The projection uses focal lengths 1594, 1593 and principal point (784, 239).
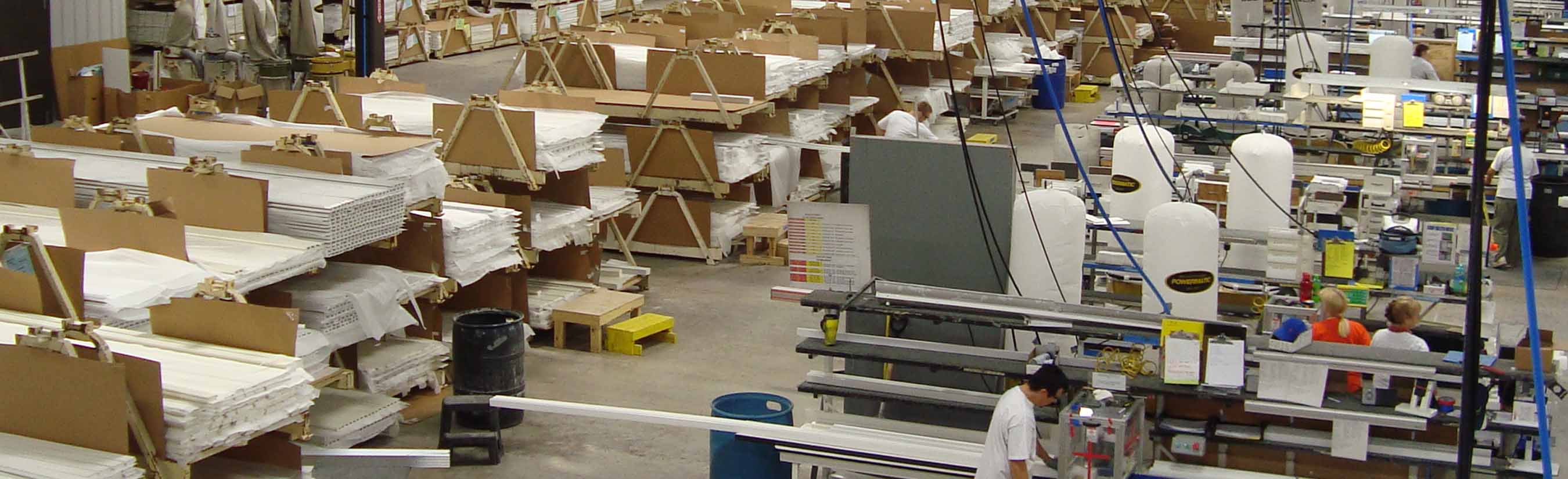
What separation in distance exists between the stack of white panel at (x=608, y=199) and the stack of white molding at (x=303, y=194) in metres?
2.97

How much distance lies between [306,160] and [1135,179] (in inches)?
197

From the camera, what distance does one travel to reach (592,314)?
10812mm

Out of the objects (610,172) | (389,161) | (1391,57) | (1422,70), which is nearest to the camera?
(389,161)

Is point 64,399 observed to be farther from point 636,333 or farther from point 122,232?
point 636,333

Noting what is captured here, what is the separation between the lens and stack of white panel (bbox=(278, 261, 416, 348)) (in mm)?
8281

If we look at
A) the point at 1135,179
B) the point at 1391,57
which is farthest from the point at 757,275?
the point at 1391,57

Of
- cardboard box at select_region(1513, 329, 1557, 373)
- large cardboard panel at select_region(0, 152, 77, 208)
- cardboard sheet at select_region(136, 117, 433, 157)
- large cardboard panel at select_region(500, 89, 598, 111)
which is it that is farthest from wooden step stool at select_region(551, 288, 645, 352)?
cardboard box at select_region(1513, 329, 1557, 373)

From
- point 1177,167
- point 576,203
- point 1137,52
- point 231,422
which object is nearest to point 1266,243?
point 1177,167

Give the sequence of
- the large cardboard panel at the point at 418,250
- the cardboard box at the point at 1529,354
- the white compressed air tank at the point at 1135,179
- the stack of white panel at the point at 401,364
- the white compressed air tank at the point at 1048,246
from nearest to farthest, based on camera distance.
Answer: the cardboard box at the point at 1529,354
the white compressed air tank at the point at 1048,246
the stack of white panel at the point at 401,364
the large cardboard panel at the point at 418,250
the white compressed air tank at the point at 1135,179

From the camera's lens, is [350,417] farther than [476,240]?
No

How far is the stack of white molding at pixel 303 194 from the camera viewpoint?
8164 millimetres

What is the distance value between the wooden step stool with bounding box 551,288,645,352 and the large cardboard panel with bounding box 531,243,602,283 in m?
0.42

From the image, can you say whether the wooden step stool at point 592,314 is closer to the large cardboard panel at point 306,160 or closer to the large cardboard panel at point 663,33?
the large cardboard panel at point 306,160

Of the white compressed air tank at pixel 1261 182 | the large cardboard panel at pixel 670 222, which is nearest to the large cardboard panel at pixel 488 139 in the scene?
the large cardboard panel at pixel 670 222
